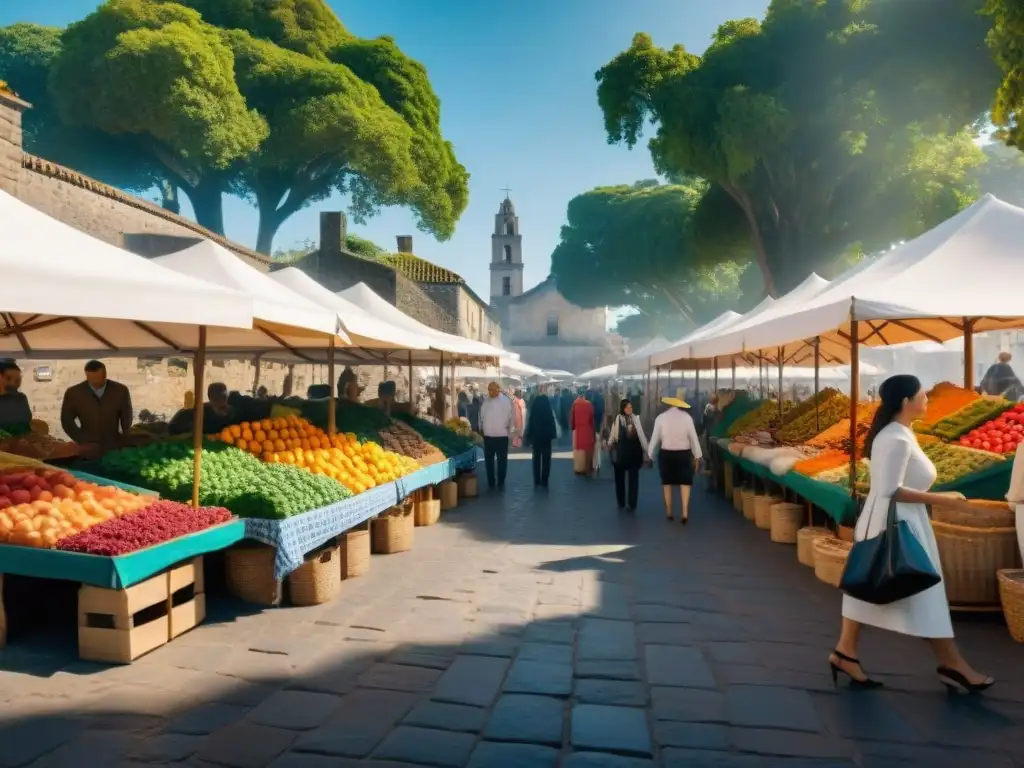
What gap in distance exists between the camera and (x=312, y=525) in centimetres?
591

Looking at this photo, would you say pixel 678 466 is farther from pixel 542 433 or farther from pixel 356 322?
pixel 356 322

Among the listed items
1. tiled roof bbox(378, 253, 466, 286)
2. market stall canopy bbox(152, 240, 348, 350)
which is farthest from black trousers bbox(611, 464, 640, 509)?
tiled roof bbox(378, 253, 466, 286)

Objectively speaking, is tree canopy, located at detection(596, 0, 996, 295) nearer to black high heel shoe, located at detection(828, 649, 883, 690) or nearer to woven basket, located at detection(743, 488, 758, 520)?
woven basket, located at detection(743, 488, 758, 520)

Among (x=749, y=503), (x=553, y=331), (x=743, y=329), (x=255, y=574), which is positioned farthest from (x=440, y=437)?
(x=553, y=331)

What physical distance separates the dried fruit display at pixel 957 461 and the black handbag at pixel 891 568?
2.34 m

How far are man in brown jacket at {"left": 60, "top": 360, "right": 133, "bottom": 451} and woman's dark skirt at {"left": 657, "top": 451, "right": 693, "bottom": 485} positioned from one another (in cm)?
592

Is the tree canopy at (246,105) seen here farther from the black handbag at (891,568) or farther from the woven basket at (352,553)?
the black handbag at (891,568)

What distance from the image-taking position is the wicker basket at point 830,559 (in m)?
6.38

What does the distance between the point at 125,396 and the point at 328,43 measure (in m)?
34.5

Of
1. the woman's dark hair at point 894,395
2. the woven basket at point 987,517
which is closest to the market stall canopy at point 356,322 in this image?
the woman's dark hair at point 894,395

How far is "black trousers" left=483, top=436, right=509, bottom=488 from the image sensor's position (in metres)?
13.1

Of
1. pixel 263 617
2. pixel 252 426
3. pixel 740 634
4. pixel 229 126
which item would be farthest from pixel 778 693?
pixel 229 126

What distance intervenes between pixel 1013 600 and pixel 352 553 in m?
4.73

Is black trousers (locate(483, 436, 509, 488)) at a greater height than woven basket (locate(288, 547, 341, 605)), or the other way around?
black trousers (locate(483, 436, 509, 488))
